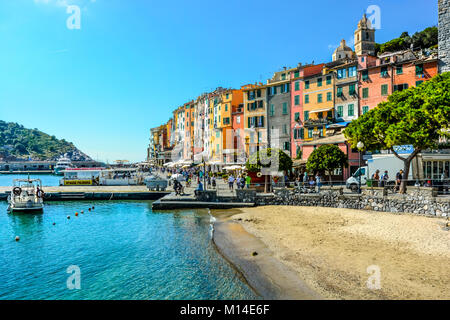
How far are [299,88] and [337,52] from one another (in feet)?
124

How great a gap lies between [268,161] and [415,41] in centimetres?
6648

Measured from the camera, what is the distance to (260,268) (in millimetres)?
13016

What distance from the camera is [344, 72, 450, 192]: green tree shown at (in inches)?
806

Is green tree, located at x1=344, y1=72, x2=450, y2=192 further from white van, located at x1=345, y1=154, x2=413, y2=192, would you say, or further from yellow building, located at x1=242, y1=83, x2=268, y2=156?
yellow building, located at x1=242, y1=83, x2=268, y2=156

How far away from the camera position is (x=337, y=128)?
41531mm

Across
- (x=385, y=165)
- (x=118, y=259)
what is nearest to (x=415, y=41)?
(x=385, y=165)

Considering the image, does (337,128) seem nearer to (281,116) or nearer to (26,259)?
(281,116)

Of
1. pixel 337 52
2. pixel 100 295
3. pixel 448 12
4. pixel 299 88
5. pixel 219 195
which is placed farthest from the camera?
pixel 337 52

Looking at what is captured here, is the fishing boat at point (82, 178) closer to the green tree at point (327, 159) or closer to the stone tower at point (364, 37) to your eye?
the green tree at point (327, 159)

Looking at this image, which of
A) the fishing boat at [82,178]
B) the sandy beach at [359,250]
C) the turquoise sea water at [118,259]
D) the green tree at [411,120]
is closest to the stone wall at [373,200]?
the sandy beach at [359,250]

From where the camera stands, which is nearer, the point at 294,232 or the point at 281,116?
the point at 294,232
